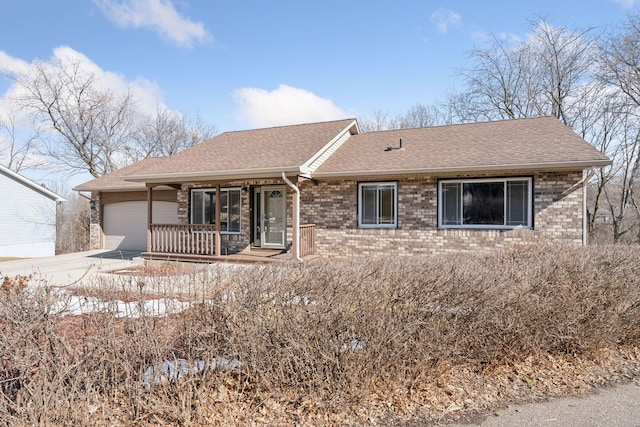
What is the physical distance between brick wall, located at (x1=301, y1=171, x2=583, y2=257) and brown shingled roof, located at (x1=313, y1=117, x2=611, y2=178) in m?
0.53

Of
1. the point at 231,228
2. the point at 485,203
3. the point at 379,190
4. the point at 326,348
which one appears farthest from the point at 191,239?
the point at 326,348

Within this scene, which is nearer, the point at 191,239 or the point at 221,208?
the point at 191,239

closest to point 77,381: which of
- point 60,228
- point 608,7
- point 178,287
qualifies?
point 178,287

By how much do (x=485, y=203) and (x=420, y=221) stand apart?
5.98ft

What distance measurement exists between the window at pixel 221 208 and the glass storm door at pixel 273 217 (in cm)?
95

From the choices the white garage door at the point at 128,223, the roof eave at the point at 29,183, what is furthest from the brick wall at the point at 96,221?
the roof eave at the point at 29,183

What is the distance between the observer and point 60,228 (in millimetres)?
23938

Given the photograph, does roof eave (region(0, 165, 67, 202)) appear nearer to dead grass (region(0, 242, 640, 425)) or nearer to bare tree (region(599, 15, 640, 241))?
dead grass (region(0, 242, 640, 425))

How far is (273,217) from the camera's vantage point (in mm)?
12320

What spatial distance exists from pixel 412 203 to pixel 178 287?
8307mm

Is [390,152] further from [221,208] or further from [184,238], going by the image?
[184,238]

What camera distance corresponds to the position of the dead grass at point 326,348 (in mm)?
2885

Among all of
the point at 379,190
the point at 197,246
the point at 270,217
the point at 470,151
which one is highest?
the point at 470,151

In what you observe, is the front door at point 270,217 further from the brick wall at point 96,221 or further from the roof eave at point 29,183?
the roof eave at point 29,183
